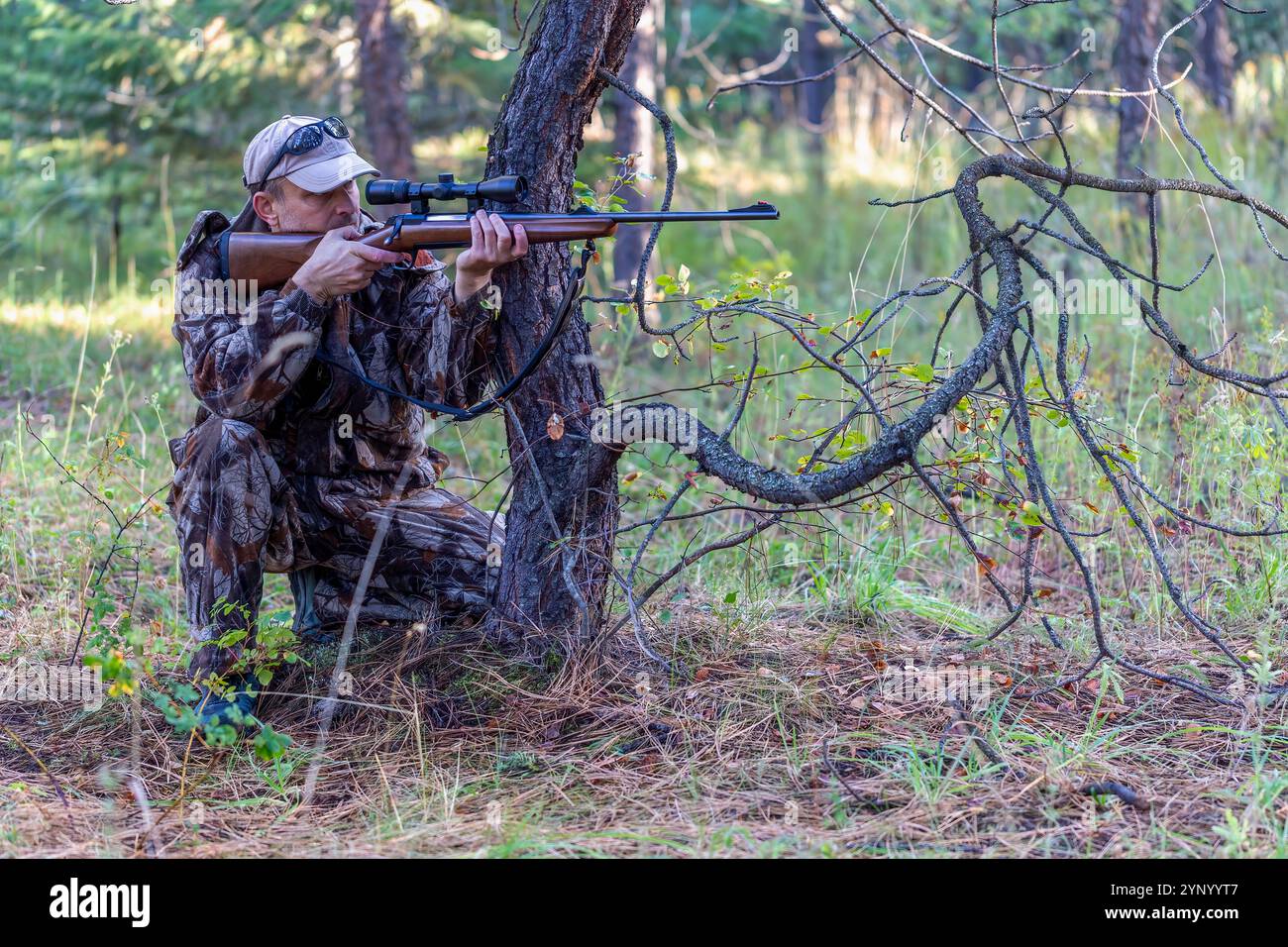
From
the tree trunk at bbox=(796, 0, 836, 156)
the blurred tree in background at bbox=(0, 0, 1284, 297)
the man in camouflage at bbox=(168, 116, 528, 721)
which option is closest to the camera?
the man in camouflage at bbox=(168, 116, 528, 721)

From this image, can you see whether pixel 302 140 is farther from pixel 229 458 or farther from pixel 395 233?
pixel 229 458

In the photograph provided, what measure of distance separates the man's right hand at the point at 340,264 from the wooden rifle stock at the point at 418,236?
4 centimetres

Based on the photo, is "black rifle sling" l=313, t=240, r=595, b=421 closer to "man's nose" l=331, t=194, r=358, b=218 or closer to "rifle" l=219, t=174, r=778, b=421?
"rifle" l=219, t=174, r=778, b=421

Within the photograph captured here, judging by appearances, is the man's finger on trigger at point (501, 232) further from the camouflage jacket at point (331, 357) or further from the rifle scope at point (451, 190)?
the camouflage jacket at point (331, 357)

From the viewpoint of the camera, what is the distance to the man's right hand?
3475mm

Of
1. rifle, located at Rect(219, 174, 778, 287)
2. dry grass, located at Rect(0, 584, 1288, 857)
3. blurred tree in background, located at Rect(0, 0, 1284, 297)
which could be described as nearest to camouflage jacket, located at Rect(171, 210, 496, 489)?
rifle, located at Rect(219, 174, 778, 287)

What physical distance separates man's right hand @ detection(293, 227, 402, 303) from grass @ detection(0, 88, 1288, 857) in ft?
2.36

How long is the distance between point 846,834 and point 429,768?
1.13 metres

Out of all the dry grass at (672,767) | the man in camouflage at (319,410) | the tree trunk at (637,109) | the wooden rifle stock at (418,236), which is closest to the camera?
the dry grass at (672,767)

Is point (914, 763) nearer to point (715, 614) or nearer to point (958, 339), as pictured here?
point (715, 614)

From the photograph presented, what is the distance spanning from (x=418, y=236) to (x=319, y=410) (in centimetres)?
83

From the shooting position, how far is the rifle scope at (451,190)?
10.6 feet

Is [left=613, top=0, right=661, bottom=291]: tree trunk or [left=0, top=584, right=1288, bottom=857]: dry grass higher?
[left=613, top=0, right=661, bottom=291]: tree trunk

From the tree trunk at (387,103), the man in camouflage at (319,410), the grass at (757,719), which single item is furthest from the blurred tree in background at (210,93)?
the man in camouflage at (319,410)
